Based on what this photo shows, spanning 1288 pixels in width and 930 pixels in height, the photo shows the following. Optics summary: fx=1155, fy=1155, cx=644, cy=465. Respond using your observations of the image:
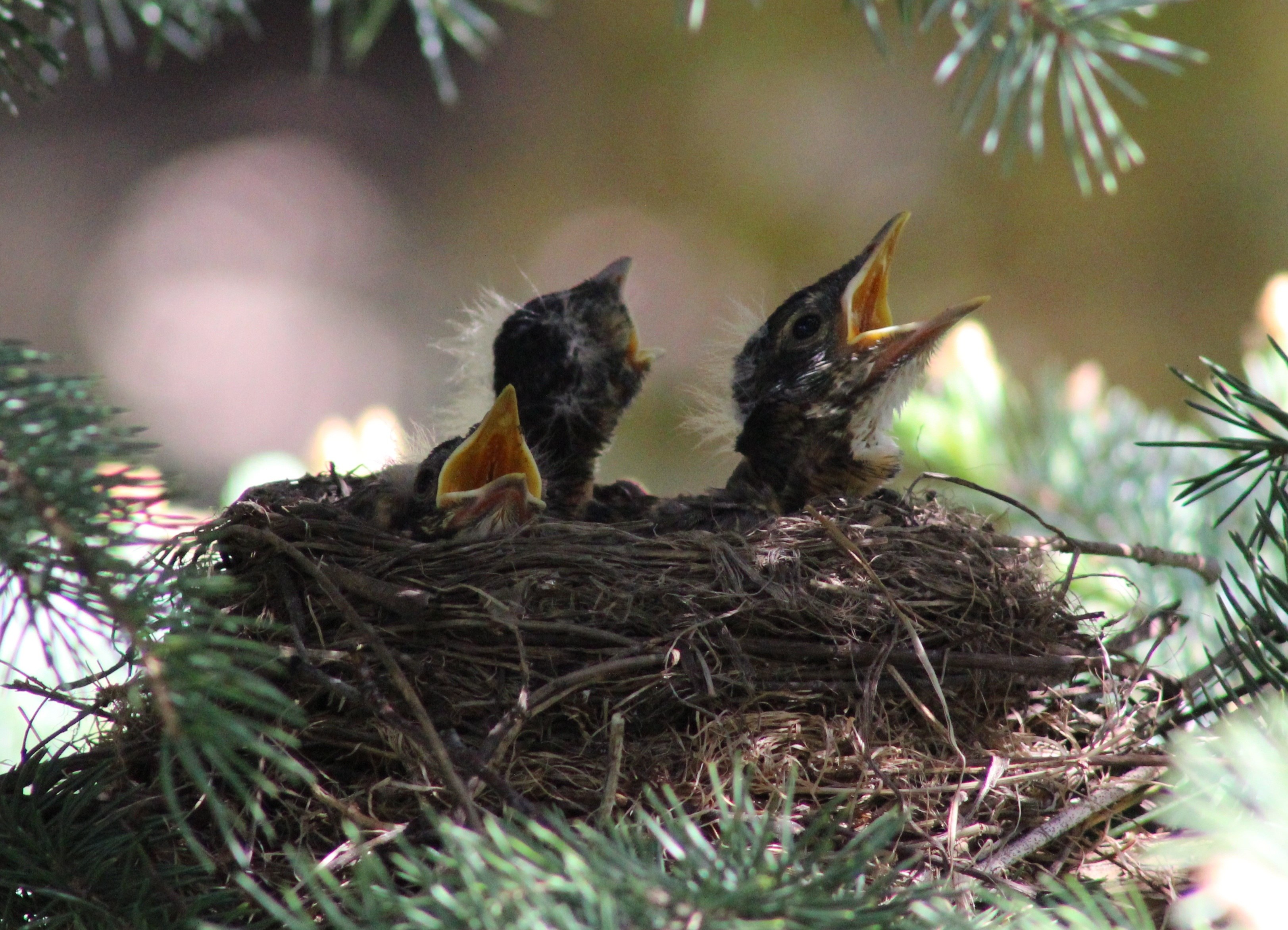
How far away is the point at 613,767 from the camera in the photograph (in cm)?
90

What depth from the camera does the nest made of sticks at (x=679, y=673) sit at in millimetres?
969

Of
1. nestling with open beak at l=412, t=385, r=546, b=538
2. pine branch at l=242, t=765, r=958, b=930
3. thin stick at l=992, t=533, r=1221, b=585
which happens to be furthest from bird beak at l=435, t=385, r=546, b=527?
pine branch at l=242, t=765, r=958, b=930

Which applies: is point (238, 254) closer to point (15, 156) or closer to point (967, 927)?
point (15, 156)

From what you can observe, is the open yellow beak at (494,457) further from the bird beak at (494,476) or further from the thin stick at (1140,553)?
the thin stick at (1140,553)

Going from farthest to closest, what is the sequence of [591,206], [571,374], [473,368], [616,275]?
[591,206], [473,368], [616,275], [571,374]

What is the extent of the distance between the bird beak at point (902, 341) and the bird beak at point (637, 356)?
0.46 m

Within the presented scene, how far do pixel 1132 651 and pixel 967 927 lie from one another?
0.88 metres

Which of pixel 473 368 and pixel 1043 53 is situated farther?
pixel 473 368

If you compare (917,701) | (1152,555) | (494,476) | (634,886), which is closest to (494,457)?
(494,476)

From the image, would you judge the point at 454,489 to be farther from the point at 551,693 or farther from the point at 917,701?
the point at 917,701

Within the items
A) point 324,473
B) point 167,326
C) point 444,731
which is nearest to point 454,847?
point 444,731

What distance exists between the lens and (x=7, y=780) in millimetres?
927

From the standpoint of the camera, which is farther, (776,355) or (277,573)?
(776,355)

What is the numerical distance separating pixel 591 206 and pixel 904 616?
310 cm
